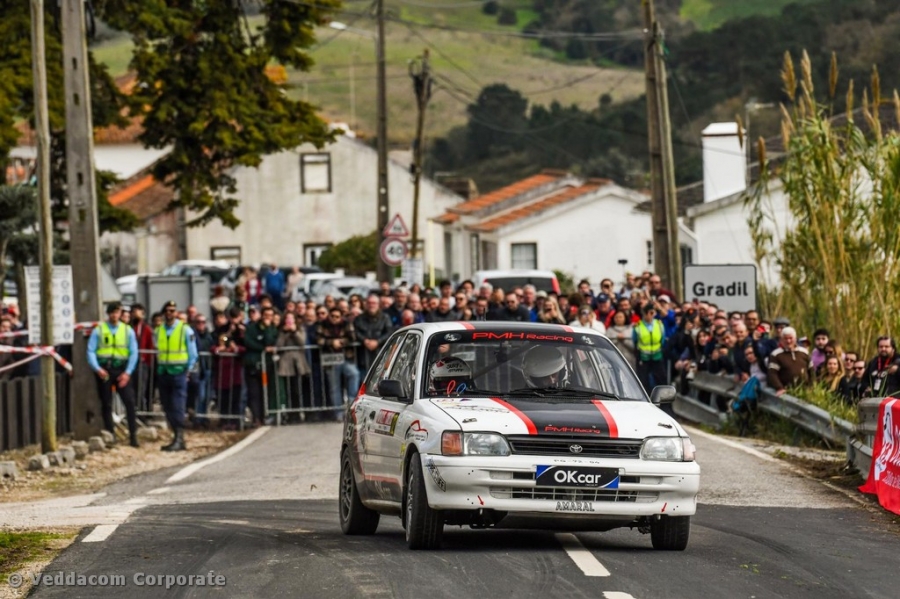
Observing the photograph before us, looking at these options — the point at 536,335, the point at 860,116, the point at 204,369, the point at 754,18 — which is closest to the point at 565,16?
the point at 754,18

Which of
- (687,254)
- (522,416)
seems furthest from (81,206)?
(687,254)

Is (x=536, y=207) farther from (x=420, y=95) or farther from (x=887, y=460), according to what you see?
(x=887, y=460)

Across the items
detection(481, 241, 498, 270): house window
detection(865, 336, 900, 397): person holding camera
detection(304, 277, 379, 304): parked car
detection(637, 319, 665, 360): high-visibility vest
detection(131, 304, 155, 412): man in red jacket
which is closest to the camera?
detection(865, 336, 900, 397): person holding camera

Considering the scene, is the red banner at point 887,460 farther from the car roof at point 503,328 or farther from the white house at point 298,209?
the white house at point 298,209

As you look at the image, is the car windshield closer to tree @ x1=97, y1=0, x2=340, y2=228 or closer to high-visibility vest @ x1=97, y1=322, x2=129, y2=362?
high-visibility vest @ x1=97, y1=322, x2=129, y2=362

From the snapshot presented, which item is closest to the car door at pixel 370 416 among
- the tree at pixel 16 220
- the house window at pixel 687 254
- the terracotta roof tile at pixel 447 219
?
the tree at pixel 16 220

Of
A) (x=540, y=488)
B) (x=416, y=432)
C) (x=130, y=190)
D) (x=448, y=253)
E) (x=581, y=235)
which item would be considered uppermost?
(x=130, y=190)

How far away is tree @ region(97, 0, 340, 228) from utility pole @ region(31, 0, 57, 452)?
13864 mm

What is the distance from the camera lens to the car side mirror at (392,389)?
11719 mm

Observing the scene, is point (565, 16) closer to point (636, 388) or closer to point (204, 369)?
point (204, 369)

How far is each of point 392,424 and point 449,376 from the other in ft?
1.63

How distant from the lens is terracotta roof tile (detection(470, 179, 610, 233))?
200 feet

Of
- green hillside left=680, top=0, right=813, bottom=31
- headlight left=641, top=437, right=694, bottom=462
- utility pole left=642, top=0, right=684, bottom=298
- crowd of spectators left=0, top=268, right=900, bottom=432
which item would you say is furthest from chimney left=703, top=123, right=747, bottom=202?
green hillside left=680, top=0, right=813, bottom=31

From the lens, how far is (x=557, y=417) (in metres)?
11.0
